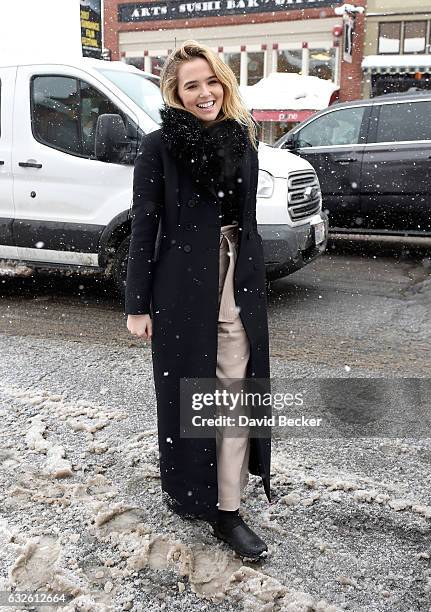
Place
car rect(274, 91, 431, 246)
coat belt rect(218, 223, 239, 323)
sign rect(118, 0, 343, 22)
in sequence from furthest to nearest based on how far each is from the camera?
sign rect(118, 0, 343, 22) < car rect(274, 91, 431, 246) < coat belt rect(218, 223, 239, 323)

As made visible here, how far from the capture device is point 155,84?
644 cm

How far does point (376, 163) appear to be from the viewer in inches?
316

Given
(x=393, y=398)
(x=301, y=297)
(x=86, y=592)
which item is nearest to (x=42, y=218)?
(x=301, y=297)

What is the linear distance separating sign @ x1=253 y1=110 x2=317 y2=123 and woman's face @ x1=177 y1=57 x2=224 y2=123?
17480 mm

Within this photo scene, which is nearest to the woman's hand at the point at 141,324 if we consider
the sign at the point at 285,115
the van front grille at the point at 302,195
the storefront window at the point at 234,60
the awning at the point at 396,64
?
the van front grille at the point at 302,195

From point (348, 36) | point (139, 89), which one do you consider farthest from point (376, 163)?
point (348, 36)

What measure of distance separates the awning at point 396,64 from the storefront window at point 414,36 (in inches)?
13.3

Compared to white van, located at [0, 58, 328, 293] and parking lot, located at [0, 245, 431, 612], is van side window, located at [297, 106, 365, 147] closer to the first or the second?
white van, located at [0, 58, 328, 293]

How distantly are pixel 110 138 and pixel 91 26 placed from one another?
466 inches

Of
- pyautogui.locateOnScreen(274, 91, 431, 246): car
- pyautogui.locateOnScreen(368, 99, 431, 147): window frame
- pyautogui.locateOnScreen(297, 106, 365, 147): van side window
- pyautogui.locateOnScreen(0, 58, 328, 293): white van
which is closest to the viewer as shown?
pyautogui.locateOnScreen(0, 58, 328, 293): white van

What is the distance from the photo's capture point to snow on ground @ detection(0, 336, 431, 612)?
7.76 ft

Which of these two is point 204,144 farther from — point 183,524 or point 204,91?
point 183,524

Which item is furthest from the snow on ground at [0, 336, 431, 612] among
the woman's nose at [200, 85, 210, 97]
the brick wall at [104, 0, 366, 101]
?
the brick wall at [104, 0, 366, 101]

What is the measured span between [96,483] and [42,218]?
326 centimetres
